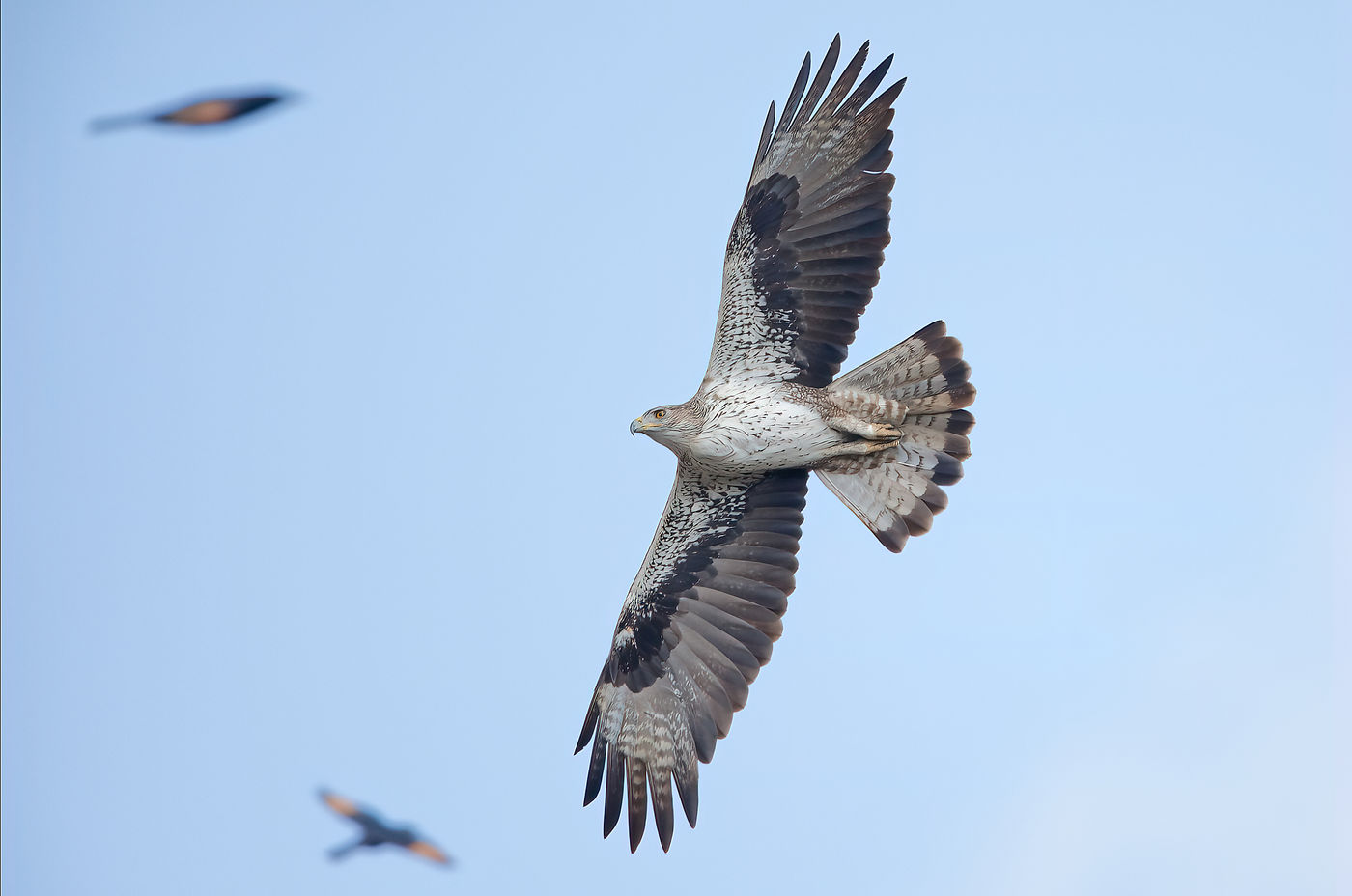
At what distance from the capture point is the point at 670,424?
344 inches

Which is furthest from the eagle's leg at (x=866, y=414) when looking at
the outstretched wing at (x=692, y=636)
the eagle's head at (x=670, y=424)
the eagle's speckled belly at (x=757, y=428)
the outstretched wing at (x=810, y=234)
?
the eagle's head at (x=670, y=424)

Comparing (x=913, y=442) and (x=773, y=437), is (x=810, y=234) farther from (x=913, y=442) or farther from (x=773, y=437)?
(x=913, y=442)

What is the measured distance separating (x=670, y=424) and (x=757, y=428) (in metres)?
0.60

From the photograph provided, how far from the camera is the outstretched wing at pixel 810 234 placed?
8.78 meters

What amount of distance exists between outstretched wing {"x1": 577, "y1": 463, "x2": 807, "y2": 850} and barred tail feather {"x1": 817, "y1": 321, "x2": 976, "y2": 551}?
0.50 m

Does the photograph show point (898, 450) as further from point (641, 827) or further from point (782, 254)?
point (641, 827)

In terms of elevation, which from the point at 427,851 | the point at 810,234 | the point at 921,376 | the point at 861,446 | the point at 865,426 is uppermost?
the point at 810,234

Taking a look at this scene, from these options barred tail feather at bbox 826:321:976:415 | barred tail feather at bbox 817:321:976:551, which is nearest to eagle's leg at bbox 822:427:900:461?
barred tail feather at bbox 817:321:976:551

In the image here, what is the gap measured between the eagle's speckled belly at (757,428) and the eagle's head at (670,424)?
3.3 inches

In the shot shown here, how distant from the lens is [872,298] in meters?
8.94

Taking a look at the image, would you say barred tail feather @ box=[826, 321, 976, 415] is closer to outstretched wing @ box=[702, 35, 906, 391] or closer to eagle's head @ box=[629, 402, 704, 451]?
outstretched wing @ box=[702, 35, 906, 391]

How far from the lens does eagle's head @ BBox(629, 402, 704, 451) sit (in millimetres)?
8734

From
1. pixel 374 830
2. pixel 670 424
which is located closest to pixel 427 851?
pixel 374 830

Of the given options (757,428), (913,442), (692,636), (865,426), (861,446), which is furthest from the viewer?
(692,636)
